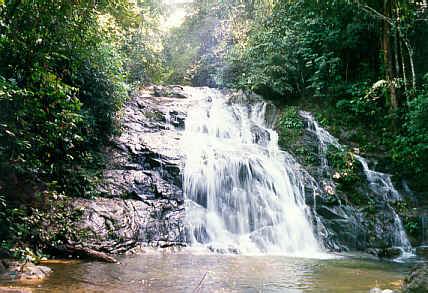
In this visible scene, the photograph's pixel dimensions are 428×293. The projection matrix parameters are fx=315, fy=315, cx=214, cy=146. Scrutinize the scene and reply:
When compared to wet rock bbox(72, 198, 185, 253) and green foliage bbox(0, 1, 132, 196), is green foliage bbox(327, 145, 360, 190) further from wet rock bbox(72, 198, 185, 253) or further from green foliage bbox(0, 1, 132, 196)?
green foliage bbox(0, 1, 132, 196)

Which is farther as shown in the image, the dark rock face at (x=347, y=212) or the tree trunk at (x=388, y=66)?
the tree trunk at (x=388, y=66)

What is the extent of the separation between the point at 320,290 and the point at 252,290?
34.1 inches

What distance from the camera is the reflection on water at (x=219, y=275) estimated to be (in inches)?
150

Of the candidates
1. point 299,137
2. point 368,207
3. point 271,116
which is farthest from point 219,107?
point 368,207

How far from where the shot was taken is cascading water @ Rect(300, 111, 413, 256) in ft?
26.6

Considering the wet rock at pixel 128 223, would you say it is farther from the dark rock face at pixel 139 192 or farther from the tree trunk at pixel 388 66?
the tree trunk at pixel 388 66

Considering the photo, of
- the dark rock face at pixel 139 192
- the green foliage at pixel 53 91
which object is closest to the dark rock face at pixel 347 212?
the dark rock face at pixel 139 192

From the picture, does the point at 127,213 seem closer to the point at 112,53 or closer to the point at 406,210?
the point at 112,53

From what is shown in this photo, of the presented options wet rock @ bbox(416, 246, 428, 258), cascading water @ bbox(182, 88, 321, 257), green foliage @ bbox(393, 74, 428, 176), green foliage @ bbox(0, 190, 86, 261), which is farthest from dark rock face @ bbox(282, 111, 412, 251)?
green foliage @ bbox(0, 190, 86, 261)

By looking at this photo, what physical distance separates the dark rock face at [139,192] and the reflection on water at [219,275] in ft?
→ 3.02

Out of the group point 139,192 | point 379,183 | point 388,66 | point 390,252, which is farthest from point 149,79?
point 390,252

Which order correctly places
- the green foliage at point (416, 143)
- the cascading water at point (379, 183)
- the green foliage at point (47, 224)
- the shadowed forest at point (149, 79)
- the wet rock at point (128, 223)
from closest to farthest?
the shadowed forest at point (149, 79) < the green foliage at point (47, 224) < the wet rock at point (128, 223) < the cascading water at point (379, 183) < the green foliage at point (416, 143)

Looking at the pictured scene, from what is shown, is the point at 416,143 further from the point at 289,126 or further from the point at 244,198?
the point at 244,198

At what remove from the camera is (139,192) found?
7770 millimetres
